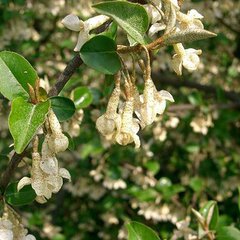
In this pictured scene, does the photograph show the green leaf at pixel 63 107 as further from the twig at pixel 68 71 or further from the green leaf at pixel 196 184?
the green leaf at pixel 196 184

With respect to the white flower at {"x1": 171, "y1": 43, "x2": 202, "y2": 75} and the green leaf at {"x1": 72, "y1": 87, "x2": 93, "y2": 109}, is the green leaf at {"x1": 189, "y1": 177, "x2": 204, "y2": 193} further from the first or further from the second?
the white flower at {"x1": 171, "y1": 43, "x2": 202, "y2": 75}

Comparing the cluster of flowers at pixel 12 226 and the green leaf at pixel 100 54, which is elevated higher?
the green leaf at pixel 100 54

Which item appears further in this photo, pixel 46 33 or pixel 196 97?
pixel 46 33

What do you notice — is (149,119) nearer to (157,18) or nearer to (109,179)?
(157,18)

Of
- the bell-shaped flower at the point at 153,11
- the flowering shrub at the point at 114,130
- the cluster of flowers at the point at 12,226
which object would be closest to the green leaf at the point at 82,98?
the flowering shrub at the point at 114,130

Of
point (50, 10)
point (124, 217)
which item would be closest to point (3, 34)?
point (50, 10)

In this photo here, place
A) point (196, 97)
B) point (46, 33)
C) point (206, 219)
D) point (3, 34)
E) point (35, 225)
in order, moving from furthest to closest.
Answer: point (46, 33) < point (35, 225) < point (3, 34) < point (196, 97) < point (206, 219)


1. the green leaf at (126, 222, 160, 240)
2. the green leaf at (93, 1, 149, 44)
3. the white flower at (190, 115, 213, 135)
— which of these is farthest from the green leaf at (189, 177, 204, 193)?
the green leaf at (93, 1, 149, 44)

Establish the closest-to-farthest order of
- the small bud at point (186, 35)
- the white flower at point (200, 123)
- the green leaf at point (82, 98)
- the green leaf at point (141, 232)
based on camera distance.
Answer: the small bud at point (186, 35)
the green leaf at point (141, 232)
the green leaf at point (82, 98)
the white flower at point (200, 123)
